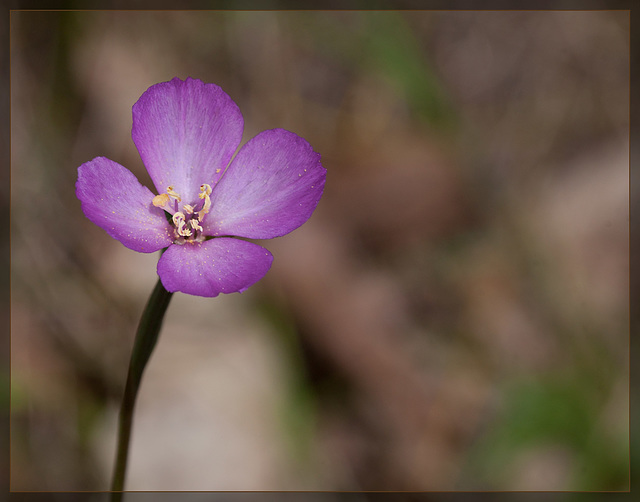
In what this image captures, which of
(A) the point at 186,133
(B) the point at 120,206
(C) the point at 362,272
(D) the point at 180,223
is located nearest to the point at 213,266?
(D) the point at 180,223

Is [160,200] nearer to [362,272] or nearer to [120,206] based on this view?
[120,206]

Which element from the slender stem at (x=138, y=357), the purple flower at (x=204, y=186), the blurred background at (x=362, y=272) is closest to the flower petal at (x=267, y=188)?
the purple flower at (x=204, y=186)

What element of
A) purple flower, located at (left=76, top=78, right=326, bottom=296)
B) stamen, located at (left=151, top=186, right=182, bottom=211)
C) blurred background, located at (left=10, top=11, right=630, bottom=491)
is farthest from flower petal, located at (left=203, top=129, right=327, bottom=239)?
blurred background, located at (left=10, top=11, right=630, bottom=491)

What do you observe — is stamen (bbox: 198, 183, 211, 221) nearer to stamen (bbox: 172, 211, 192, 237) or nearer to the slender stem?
stamen (bbox: 172, 211, 192, 237)

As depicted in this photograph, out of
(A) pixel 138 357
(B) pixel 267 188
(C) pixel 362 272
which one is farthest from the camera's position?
(C) pixel 362 272

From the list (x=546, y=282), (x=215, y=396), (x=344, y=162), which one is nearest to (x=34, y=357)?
(x=215, y=396)

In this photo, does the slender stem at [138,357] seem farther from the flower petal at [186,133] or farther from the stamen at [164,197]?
the flower petal at [186,133]
